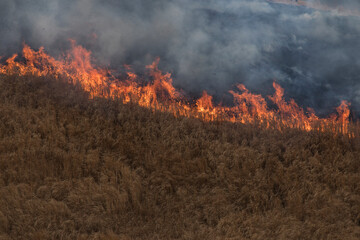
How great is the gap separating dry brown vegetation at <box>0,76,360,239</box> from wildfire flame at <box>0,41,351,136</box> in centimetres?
26

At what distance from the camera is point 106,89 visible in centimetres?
551

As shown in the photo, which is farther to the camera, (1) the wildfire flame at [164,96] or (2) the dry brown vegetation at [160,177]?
(1) the wildfire flame at [164,96]

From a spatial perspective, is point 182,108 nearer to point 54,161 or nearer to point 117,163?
point 117,163

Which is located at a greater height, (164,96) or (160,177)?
(164,96)

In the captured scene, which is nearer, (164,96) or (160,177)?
(160,177)

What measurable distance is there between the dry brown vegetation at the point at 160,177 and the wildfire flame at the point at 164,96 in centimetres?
26

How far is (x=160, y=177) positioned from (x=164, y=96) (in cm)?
184

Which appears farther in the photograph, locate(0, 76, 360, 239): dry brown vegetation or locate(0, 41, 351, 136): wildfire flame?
locate(0, 41, 351, 136): wildfire flame

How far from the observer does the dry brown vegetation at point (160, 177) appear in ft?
11.2

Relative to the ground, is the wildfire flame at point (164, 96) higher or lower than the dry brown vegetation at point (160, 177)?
higher

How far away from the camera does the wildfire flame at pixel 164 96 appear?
501cm

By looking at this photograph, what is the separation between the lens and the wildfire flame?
5012mm

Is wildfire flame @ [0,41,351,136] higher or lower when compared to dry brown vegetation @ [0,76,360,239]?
higher

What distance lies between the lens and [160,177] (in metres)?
4.05
